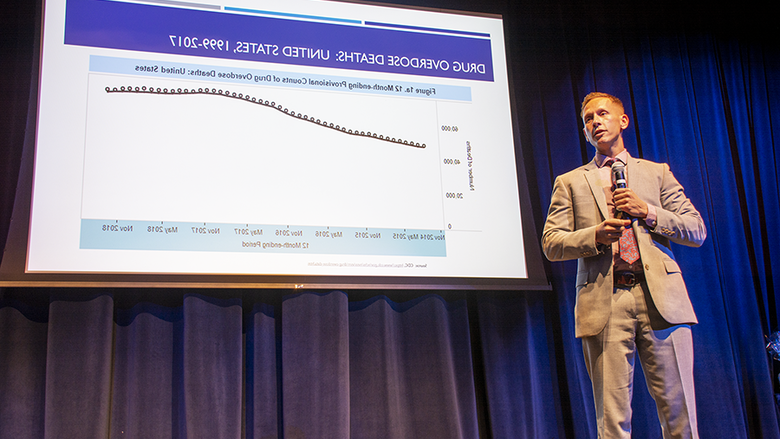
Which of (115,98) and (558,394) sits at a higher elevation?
(115,98)

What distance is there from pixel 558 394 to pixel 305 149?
5.50 feet

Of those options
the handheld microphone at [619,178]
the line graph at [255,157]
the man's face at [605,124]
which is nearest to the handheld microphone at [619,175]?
the handheld microphone at [619,178]

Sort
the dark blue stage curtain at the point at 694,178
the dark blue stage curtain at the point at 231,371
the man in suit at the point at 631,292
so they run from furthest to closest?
1. the dark blue stage curtain at the point at 694,178
2. the dark blue stage curtain at the point at 231,371
3. the man in suit at the point at 631,292

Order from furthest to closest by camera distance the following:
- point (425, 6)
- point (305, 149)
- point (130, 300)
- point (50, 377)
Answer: point (425, 6) < point (305, 149) < point (130, 300) < point (50, 377)

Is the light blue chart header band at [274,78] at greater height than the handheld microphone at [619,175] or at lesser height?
greater

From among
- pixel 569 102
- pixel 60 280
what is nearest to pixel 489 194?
pixel 569 102

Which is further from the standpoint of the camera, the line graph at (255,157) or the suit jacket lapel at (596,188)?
the line graph at (255,157)

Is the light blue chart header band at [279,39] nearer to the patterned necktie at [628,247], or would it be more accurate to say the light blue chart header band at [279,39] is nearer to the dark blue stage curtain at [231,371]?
the dark blue stage curtain at [231,371]

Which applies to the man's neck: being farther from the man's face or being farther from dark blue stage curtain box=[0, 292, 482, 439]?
dark blue stage curtain box=[0, 292, 482, 439]

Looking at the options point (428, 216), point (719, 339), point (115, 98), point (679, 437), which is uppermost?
point (115, 98)

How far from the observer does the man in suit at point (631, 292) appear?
6.12 feet

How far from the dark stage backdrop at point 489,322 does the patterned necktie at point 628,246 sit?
787 millimetres

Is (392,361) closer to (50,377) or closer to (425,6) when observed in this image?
(50,377)

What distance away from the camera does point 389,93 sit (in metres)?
2.73
